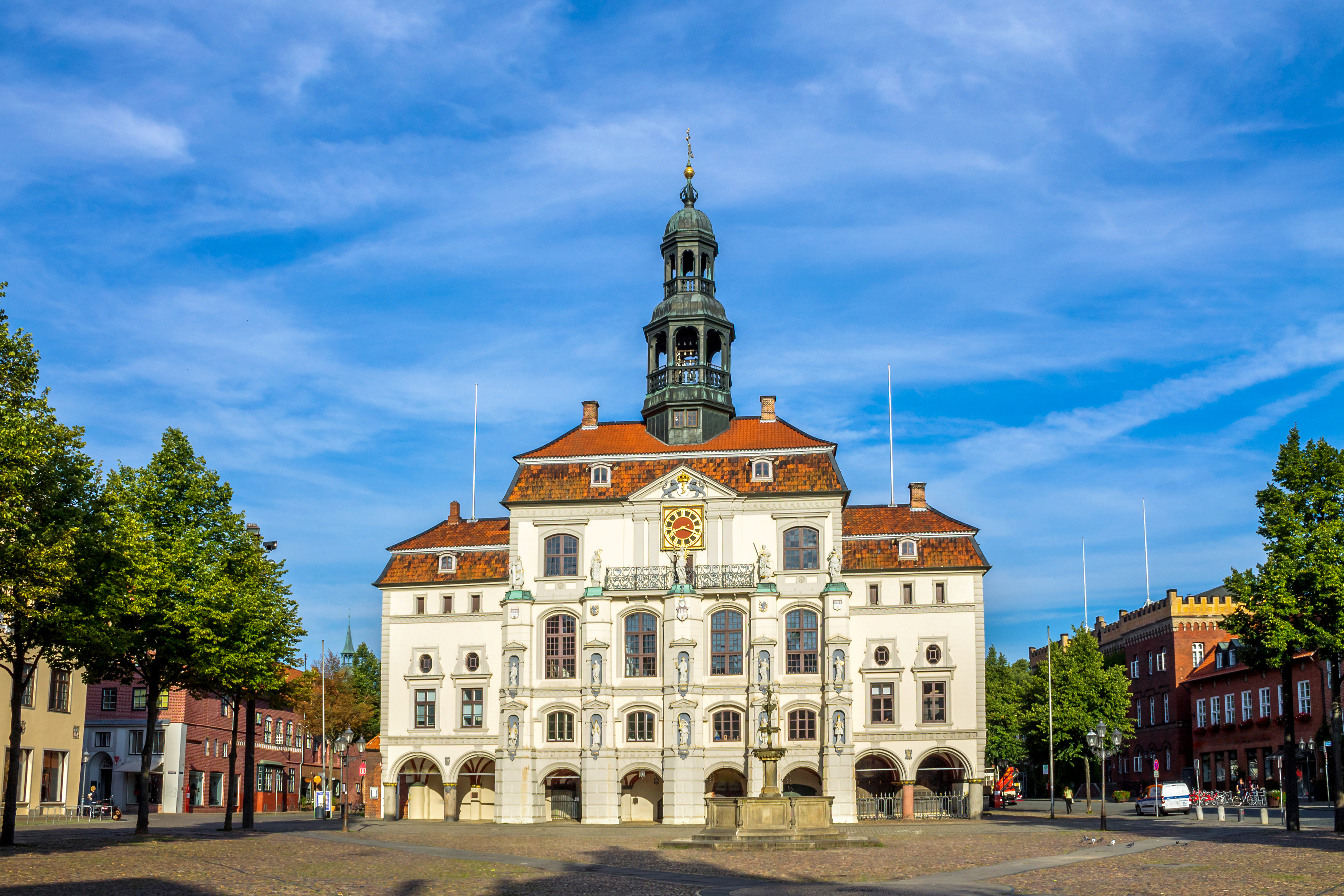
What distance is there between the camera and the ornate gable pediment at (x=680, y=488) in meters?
62.5

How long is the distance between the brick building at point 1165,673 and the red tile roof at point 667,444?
40.8m

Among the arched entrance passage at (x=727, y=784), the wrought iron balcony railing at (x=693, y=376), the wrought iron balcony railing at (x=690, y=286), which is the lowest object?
the arched entrance passage at (x=727, y=784)

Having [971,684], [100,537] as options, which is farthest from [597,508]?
[100,537]

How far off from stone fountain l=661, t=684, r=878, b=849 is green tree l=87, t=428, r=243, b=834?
677 inches

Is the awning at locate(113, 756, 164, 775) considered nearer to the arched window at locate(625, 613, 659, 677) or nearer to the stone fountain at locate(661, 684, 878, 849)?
the arched window at locate(625, 613, 659, 677)

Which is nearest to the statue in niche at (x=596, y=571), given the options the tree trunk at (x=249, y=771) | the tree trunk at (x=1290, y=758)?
the tree trunk at (x=249, y=771)

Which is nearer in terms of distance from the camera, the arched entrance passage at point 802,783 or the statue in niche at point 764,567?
the arched entrance passage at point 802,783

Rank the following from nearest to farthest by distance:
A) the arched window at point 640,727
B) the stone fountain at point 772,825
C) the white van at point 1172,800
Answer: the stone fountain at point 772,825, the arched window at point 640,727, the white van at point 1172,800

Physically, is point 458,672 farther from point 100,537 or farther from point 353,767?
point 353,767

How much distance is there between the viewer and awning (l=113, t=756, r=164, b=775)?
259 feet

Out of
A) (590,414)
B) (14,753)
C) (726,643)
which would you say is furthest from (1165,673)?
(14,753)

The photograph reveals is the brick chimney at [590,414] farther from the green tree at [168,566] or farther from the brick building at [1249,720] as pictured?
the brick building at [1249,720]

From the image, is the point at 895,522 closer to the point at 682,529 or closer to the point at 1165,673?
the point at 682,529

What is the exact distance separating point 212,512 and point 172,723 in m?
39.6
